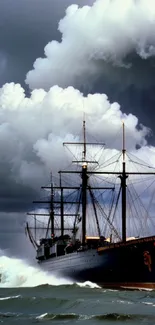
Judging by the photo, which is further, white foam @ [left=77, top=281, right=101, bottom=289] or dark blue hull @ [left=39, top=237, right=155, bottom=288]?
white foam @ [left=77, top=281, right=101, bottom=289]

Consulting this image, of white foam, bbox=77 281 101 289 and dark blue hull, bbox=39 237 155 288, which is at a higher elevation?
dark blue hull, bbox=39 237 155 288

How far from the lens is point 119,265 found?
58000mm

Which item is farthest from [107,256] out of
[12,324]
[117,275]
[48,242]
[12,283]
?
[12,283]

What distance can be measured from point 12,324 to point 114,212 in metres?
43.5

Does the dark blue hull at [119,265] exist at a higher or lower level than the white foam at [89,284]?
higher

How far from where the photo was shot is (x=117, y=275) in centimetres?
5825

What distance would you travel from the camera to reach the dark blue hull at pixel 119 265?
53.6 metres

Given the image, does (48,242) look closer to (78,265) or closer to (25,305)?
(78,265)

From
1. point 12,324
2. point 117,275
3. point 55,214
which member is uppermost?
point 55,214

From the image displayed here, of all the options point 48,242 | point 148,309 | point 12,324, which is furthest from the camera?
point 48,242

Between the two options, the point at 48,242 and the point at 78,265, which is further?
the point at 48,242

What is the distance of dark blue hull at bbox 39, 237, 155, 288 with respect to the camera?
53.6 meters

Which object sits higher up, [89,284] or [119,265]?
[119,265]

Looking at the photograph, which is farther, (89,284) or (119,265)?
(89,284)
